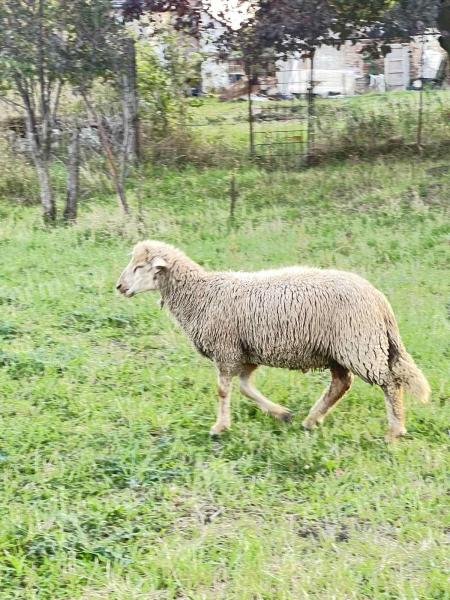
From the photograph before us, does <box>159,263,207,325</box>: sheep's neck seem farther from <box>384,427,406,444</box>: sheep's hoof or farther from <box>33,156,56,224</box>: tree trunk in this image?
<box>33,156,56,224</box>: tree trunk

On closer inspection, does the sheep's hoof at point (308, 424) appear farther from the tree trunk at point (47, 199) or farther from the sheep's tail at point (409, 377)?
the tree trunk at point (47, 199)

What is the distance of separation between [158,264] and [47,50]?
686 centimetres

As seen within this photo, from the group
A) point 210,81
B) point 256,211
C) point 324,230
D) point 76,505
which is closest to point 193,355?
point 76,505

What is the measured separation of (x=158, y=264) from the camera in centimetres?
562

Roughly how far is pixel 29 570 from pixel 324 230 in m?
7.45

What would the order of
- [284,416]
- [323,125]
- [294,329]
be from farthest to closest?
[323,125]
[284,416]
[294,329]

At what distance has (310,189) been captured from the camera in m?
13.0

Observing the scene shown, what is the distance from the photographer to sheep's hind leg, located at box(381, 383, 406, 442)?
502cm

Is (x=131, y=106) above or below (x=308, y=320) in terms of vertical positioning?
above

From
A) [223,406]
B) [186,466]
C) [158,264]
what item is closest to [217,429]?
[223,406]

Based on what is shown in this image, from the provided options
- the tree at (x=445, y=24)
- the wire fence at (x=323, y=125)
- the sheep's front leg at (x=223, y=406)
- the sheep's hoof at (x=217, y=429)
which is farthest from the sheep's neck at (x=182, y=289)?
the wire fence at (x=323, y=125)

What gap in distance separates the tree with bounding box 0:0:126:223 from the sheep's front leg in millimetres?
6895

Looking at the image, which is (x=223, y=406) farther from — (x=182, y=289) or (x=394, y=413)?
(x=394, y=413)

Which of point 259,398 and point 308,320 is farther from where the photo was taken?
point 259,398
